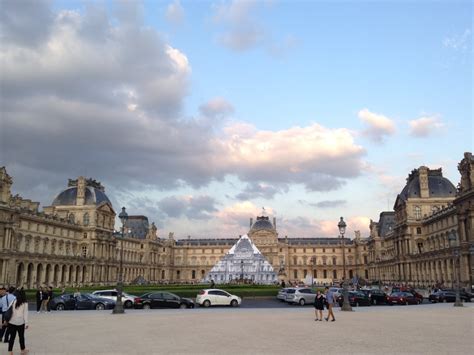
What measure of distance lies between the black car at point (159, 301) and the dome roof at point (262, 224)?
106 metres

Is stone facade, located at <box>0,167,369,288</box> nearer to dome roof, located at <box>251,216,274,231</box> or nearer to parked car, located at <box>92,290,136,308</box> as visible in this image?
dome roof, located at <box>251,216,274,231</box>

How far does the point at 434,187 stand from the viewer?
3253 inches

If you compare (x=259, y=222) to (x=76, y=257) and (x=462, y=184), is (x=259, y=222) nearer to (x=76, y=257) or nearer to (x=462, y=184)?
(x=76, y=257)

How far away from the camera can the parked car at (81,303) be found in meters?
30.9

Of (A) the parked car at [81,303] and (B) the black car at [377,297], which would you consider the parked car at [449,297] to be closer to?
(B) the black car at [377,297]

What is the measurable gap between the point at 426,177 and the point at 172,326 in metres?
74.9

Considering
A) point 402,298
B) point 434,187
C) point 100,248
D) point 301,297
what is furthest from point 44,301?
point 434,187

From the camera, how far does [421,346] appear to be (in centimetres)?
1288

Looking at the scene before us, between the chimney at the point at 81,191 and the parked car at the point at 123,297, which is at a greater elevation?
the chimney at the point at 81,191

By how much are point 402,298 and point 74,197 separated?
7159 cm

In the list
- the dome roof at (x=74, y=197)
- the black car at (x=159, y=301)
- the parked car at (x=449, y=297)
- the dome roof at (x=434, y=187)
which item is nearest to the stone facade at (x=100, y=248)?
the dome roof at (x=74, y=197)

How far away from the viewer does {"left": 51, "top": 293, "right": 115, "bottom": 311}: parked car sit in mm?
30906

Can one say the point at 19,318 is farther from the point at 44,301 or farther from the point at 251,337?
the point at 44,301

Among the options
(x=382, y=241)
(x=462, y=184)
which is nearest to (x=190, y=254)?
(x=382, y=241)
